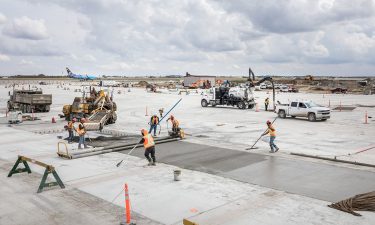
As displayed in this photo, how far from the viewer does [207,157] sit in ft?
56.0

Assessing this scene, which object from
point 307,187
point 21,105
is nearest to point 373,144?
point 307,187

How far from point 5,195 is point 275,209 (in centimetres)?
862

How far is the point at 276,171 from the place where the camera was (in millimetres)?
14445

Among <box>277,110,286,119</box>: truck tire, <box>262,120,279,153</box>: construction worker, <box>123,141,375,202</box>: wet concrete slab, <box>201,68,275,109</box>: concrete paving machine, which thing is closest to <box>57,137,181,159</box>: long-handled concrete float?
<box>123,141,375,202</box>: wet concrete slab

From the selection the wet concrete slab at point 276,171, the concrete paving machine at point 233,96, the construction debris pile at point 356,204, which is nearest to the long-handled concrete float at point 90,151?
the wet concrete slab at point 276,171

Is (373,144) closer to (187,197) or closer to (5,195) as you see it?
(187,197)

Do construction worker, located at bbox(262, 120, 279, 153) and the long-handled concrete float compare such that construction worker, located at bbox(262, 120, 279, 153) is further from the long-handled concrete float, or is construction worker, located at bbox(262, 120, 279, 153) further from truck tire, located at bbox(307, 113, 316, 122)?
truck tire, located at bbox(307, 113, 316, 122)

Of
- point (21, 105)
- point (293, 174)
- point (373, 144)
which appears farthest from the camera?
point (21, 105)

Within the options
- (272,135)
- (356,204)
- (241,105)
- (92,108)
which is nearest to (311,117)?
(241,105)

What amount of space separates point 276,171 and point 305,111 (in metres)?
18.6

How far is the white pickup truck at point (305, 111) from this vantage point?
30.7 m

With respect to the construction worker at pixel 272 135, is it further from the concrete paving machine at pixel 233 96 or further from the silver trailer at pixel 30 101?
the silver trailer at pixel 30 101

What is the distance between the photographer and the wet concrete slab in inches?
476

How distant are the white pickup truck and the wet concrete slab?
1507cm
